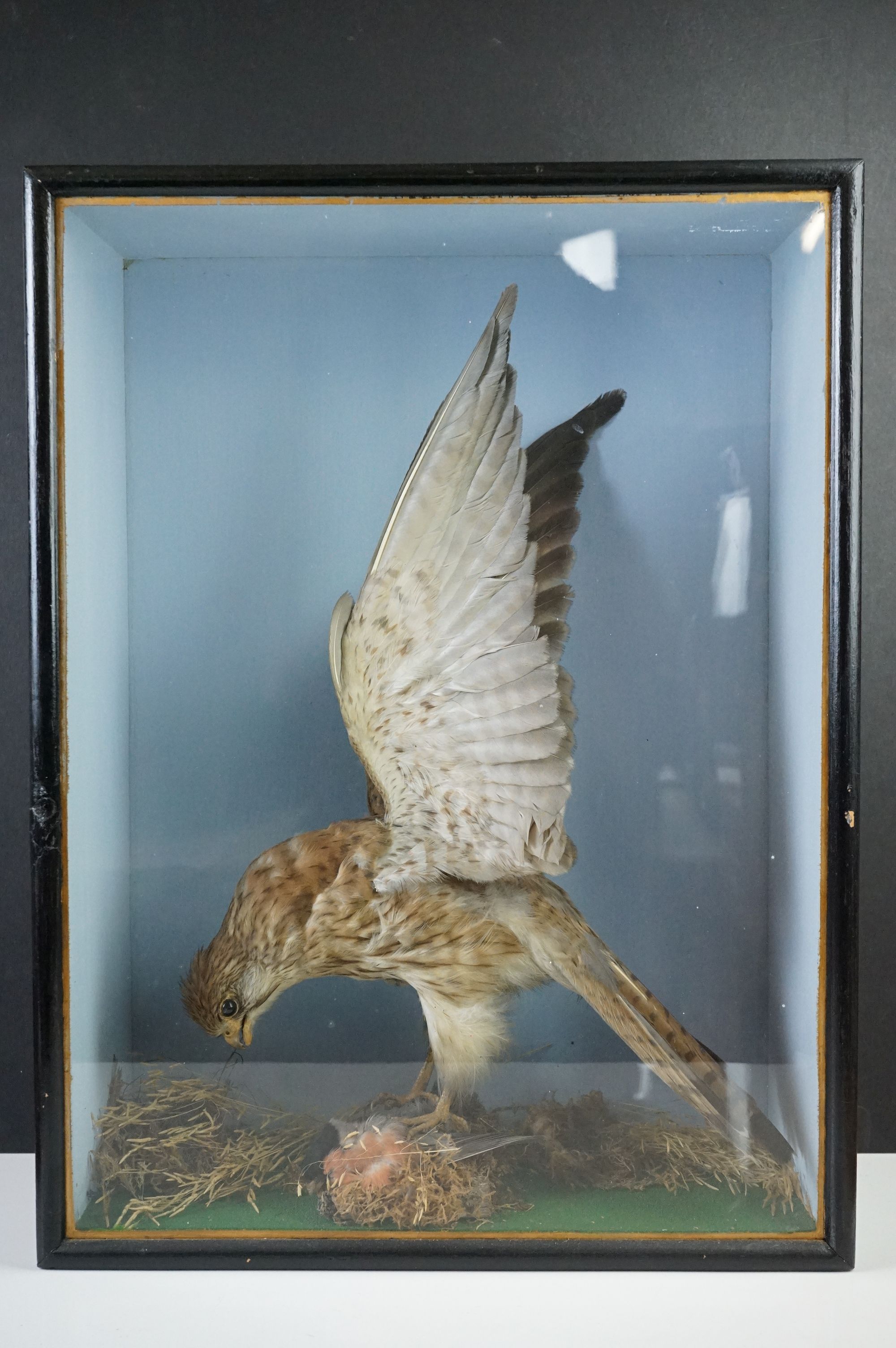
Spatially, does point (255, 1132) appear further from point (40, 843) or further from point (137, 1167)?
point (40, 843)

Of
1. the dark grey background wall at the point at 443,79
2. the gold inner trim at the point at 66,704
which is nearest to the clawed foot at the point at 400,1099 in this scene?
the gold inner trim at the point at 66,704

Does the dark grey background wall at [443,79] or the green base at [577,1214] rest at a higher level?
the dark grey background wall at [443,79]

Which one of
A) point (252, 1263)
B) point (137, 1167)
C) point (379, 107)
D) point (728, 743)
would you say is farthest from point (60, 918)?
point (379, 107)

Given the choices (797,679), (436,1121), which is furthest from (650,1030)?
(797,679)

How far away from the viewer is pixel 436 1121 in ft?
3.06

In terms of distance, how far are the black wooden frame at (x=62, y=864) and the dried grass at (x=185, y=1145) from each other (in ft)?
0.12

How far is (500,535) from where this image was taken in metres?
0.90

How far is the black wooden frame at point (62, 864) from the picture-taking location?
2.90ft

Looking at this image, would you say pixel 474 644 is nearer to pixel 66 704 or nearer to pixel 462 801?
pixel 462 801

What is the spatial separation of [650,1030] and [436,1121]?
0.22m

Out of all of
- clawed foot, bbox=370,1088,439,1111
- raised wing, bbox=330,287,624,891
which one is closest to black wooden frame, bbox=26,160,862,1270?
clawed foot, bbox=370,1088,439,1111

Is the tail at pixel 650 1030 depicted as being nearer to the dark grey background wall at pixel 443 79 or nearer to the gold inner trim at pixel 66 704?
the gold inner trim at pixel 66 704
